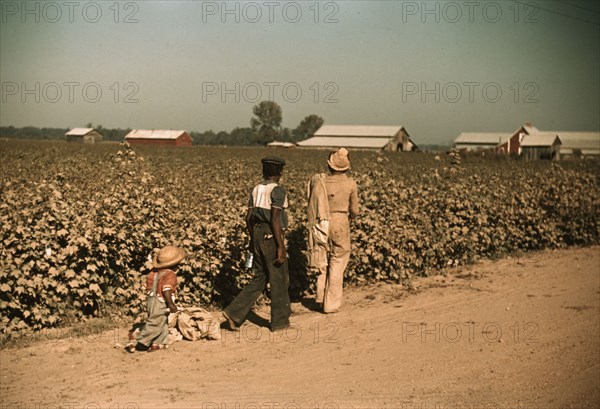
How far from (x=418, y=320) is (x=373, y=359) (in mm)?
1487

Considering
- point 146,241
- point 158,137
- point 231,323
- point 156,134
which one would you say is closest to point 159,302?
point 231,323

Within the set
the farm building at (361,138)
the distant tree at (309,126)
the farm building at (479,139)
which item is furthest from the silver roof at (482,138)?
the distant tree at (309,126)

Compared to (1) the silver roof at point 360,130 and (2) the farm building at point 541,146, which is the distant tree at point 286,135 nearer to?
(1) the silver roof at point 360,130

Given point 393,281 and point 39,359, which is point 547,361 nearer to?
point 393,281

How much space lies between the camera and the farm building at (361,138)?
3765 inches

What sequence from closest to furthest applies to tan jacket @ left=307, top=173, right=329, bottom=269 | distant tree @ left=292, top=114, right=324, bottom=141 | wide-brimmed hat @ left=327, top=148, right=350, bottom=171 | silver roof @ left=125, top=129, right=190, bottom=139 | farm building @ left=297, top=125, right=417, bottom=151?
tan jacket @ left=307, top=173, right=329, bottom=269 < wide-brimmed hat @ left=327, top=148, right=350, bottom=171 < silver roof @ left=125, top=129, right=190, bottom=139 < farm building @ left=297, top=125, right=417, bottom=151 < distant tree @ left=292, top=114, right=324, bottom=141

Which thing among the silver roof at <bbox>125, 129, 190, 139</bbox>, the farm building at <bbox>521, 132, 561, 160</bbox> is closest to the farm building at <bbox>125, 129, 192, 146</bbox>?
the silver roof at <bbox>125, 129, 190, 139</bbox>

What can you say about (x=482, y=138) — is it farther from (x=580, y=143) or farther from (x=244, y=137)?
(x=244, y=137)

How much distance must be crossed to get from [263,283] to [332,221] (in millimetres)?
1267

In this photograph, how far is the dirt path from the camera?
5141mm

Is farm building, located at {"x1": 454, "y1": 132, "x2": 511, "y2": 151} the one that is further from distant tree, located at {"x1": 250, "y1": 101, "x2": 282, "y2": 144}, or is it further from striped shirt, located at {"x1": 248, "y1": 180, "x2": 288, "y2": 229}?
striped shirt, located at {"x1": 248, "y1": 180, "x2": 288, "y2": 229}

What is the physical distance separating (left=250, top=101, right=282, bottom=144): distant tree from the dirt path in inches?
4610

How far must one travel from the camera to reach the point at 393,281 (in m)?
9.50

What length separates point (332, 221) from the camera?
25.3 feet
